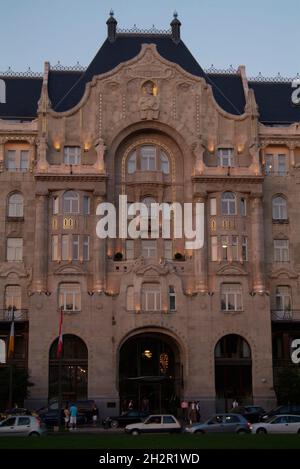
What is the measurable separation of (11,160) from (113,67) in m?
13.2

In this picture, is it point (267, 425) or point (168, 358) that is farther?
point (168, 358)

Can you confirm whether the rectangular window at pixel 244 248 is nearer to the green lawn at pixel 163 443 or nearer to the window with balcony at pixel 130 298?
the window with balcony at pixel 130 298

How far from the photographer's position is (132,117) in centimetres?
7494

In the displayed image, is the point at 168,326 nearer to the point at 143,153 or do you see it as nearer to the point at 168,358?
the point at 168,358

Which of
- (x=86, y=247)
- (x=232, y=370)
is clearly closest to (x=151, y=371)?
(x=232, y=370)

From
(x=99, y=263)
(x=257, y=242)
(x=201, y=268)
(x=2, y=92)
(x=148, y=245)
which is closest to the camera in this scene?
(x=99, y=263)

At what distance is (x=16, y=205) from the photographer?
247 feet

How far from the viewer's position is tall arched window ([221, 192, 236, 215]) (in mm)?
73875

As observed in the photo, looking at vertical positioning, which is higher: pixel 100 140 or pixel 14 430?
pixel 100 140

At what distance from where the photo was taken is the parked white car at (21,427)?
46312mm

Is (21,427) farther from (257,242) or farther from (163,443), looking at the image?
(257,242)

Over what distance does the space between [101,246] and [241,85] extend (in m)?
24.3

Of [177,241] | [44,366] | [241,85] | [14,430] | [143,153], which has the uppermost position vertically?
[241,85]

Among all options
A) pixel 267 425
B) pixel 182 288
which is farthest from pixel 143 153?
pixel 267 425
